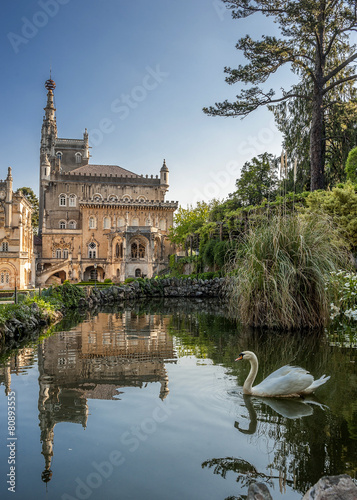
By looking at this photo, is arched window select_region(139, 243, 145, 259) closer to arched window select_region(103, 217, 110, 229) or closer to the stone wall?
arched window select_region(103, 217, 110, 229)

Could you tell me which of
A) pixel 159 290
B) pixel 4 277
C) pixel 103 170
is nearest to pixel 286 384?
pixel 159 290

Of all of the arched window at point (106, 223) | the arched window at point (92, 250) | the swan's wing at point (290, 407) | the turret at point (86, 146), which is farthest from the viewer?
the turret at point (86, 146)

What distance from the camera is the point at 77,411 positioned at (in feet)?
14.7

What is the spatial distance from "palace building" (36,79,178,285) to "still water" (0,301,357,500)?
39737 millimetres

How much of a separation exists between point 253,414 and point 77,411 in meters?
1.83

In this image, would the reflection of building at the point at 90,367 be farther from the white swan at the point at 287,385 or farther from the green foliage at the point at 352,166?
the green foliage at the point at 352,166

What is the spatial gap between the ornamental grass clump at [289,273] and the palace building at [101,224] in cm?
3789

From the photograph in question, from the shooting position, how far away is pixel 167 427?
4.02 meters

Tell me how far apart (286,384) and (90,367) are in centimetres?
317

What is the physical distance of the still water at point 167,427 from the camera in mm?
3037

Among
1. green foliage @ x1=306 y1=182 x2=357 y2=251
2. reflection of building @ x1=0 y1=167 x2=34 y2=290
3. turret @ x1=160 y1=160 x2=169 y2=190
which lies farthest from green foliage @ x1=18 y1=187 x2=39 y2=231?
green foliage @ x1=306 y1=182 x2=357 y2=251

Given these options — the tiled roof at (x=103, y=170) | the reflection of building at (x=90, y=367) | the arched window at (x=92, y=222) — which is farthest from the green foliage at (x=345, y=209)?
the tiled roof at (x=103, y=170)

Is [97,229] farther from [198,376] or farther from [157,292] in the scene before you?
[198,376]

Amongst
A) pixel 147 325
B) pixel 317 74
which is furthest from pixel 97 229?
pixel 147 325
